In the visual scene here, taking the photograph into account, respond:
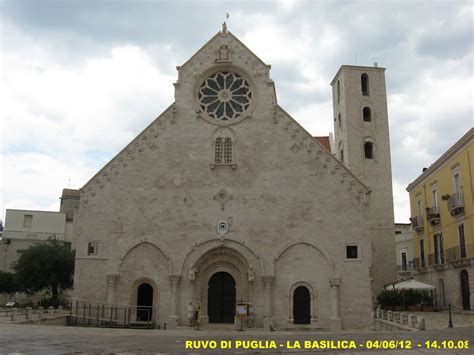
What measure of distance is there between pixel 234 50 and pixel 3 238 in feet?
135

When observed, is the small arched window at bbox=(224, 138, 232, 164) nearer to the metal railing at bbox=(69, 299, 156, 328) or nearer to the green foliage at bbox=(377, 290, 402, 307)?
the metal railing at bbox=(69, 299, 156, 328)

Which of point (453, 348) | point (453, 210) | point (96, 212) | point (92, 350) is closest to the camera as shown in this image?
point (92, 350)

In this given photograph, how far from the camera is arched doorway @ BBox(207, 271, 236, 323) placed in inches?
1169

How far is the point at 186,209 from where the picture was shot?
30.5 m

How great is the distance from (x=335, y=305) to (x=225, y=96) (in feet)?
46.5

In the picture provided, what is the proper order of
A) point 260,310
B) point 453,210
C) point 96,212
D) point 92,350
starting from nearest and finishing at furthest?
point 92,350 < point 260,310 < point 96,212 < point 453,210

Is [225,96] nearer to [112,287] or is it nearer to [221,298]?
[221,298]

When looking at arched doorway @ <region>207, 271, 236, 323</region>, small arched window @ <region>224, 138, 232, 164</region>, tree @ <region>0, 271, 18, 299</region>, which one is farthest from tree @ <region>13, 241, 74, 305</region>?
small arched window @ <region>224, 138, 232, 164</region>

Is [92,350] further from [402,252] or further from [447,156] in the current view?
[402,252]

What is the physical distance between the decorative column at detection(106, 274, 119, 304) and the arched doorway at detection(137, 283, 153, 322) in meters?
1.36

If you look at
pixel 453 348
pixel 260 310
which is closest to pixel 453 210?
pixel 260 310

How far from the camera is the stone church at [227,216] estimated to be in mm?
29062

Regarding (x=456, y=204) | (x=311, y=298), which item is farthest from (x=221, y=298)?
(x=456, y=204)

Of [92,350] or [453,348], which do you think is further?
[453,348]
